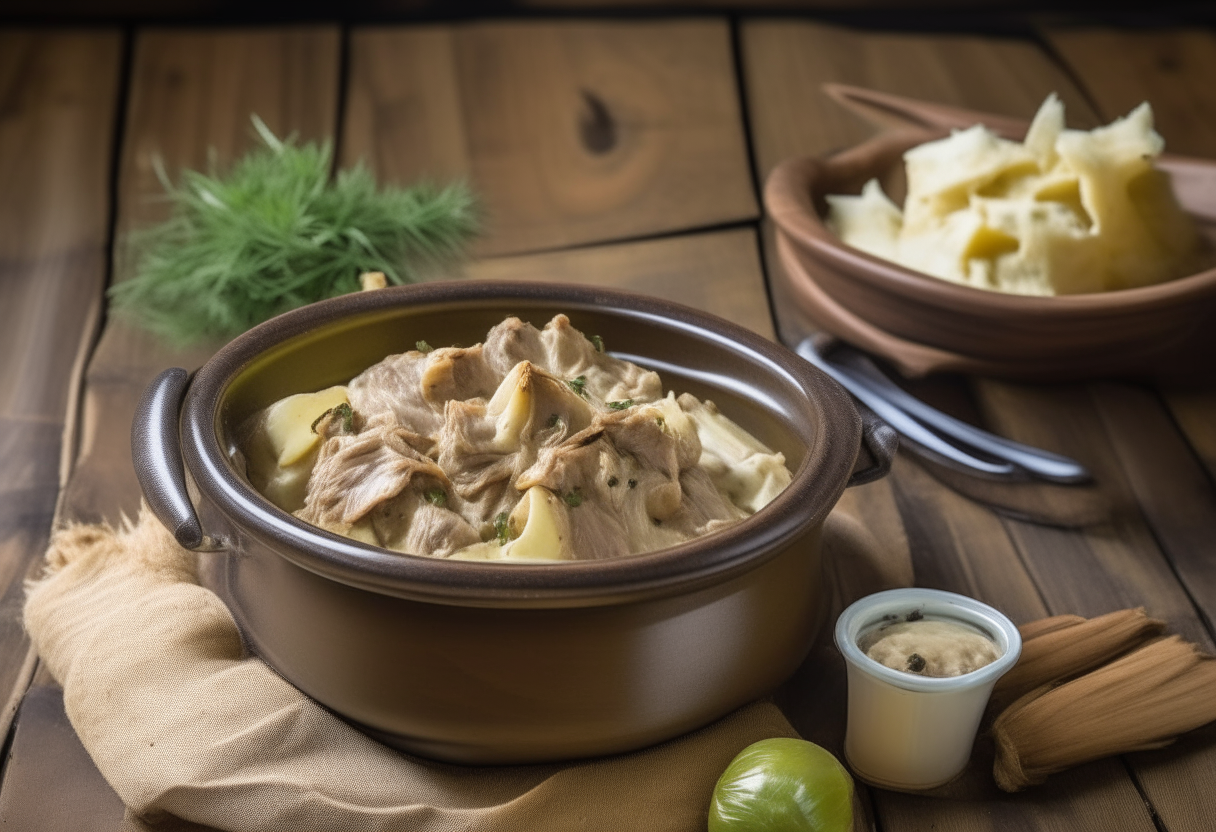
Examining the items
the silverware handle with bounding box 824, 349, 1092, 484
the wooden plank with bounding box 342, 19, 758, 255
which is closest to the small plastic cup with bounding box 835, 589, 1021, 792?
the silverware handle with bounding box 824, 349, 1092, 484

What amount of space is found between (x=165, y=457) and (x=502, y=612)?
Result: 0.69m

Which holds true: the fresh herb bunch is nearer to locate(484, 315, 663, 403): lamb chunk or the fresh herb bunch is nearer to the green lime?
locate(484, 315, 663, 403): lamb chunk

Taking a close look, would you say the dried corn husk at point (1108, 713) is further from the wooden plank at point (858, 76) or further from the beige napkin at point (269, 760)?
the wooden plank at point (858, 76)

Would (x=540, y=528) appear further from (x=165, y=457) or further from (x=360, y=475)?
(x=165, y=457)

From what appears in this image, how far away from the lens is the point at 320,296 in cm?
377

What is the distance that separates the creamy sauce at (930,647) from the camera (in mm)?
2271

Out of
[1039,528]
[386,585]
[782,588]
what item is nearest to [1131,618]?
[1039,528]

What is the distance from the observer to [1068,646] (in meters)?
2.52

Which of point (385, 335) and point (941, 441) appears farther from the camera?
point (941, 441)

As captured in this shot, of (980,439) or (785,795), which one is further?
(980,439)

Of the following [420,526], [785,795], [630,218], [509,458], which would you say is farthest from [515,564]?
[630,218]

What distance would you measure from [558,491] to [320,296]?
1686mm

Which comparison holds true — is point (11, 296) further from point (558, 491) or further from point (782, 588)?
point (782, 588)

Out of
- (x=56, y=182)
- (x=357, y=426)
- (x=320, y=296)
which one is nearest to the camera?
(x=357, y=426)
